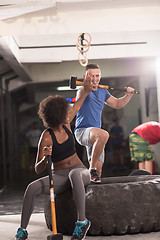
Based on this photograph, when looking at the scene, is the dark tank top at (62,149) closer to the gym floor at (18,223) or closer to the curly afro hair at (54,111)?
the curly afro hair at (54,111)

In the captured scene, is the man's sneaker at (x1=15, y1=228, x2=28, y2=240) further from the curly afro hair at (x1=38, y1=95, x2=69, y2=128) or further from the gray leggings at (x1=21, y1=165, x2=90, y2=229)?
the curly afro hair at (x1=38, y1=95, x2=69, y2=128)

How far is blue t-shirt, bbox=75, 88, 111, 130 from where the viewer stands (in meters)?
3.58

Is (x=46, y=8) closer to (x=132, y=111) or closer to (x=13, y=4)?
(x=13, y=4)

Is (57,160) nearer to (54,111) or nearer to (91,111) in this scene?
(54,111)

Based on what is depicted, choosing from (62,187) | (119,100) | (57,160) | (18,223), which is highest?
(119,100)

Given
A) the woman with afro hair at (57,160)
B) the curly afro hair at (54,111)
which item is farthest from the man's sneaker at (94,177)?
the curly afro hair at (54,111)

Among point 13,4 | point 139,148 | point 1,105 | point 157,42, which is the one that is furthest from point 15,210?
point 157,42

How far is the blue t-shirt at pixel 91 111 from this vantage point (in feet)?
11.7

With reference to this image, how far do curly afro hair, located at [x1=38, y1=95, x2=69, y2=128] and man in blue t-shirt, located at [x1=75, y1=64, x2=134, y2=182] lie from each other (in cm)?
55

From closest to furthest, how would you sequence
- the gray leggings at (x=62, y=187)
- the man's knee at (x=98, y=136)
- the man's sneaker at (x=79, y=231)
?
the man's sneaker at (x=79, y=231), the gray leggings at (x=62, y=187), the man's knee at (x=98, y=136)

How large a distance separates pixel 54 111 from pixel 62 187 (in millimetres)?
600

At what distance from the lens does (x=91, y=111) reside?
3.60 meters

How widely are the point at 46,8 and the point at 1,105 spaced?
3318 mm

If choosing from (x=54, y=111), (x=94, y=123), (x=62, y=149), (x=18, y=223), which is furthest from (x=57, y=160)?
(x=18, y=223)
